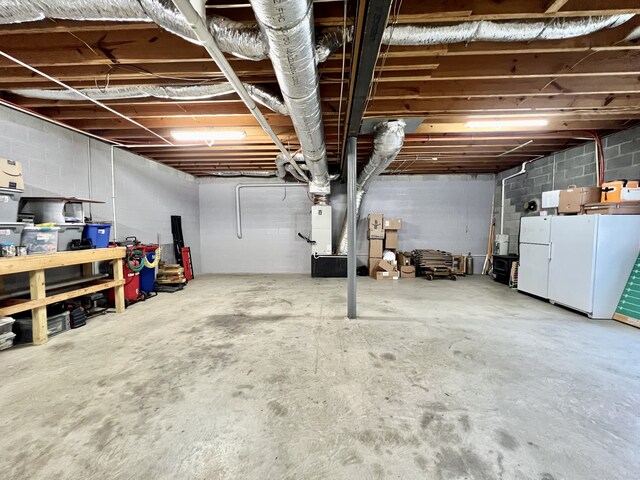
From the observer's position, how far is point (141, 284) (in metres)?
4.31

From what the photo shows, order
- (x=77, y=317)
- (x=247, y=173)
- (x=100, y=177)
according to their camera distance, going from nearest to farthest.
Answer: (x=77, y=317)
(x=100, y=177)
(x=247, y=173)

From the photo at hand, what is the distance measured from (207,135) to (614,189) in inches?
215

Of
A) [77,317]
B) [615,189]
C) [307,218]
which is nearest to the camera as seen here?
[77,317]

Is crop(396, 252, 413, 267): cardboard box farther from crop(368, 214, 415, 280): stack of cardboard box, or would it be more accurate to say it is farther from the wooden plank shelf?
the wooden plank shelf

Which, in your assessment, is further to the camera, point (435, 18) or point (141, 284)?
point (141, 284)

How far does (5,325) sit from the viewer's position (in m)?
2.33

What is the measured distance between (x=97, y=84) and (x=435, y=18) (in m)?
3.04

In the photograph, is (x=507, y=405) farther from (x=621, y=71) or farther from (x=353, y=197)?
(x=621, y=71)

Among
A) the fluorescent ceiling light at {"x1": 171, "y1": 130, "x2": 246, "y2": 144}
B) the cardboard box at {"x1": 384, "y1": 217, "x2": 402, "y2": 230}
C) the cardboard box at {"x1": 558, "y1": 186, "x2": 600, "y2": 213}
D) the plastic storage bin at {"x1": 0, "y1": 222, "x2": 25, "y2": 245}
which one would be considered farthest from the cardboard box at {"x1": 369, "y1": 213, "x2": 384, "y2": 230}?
the plastic storage bin at {"x1": 0, "y1": 222, "x2": 25, "y2": 245}

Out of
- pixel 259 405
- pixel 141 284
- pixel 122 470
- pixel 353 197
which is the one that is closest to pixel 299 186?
pixel 353 197

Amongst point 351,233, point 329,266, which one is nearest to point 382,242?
point 329,266

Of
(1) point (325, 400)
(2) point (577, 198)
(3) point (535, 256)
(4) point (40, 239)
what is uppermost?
(2) point (577, 198)

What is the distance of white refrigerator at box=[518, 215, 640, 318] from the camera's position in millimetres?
3180

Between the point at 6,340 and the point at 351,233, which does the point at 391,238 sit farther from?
the point at 6,340
